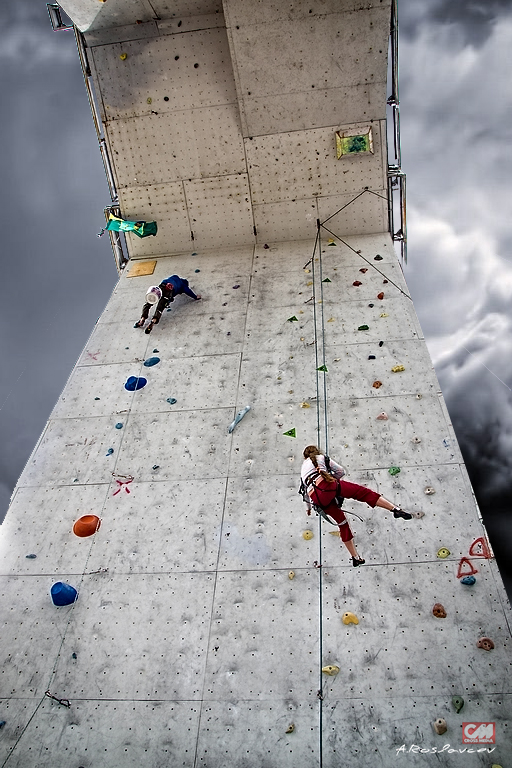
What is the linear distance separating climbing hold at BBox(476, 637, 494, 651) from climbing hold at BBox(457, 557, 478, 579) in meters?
0.41

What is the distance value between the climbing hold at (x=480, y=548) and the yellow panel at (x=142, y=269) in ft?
17.0

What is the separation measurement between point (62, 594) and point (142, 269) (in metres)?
4.71

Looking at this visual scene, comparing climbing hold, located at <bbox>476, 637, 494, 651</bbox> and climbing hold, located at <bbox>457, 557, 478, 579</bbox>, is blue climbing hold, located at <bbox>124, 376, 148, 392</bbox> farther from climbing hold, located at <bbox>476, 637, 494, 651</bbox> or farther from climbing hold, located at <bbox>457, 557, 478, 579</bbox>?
climbing hold, located at <bbox>476, 637, 494, 651</bbox>

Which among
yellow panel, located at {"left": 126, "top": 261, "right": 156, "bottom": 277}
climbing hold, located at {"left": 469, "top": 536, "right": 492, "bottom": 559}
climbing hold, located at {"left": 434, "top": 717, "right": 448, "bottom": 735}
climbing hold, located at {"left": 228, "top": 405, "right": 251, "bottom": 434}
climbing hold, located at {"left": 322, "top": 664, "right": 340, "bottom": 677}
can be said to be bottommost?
climbing hold, located at {"left": 434, "top": 717, "right": 448, "bottom": 735}

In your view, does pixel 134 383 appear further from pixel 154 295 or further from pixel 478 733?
pixel 478 733

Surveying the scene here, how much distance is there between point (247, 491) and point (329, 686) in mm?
1532

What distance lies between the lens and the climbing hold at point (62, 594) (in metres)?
4.03

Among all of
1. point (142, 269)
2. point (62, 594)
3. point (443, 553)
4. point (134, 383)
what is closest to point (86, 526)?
point (62, 594)

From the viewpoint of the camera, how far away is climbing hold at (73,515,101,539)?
4.48 m

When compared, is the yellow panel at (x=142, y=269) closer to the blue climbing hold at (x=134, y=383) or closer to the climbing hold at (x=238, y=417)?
the blue climbing hold at (x=134, y=383)

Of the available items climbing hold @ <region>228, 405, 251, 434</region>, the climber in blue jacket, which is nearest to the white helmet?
the climber in blue jacket

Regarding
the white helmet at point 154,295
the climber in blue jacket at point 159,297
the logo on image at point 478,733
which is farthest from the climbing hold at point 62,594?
the white helmet at point 154,295

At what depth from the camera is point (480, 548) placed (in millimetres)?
3969

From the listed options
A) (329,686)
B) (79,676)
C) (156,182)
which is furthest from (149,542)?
(156,182)
